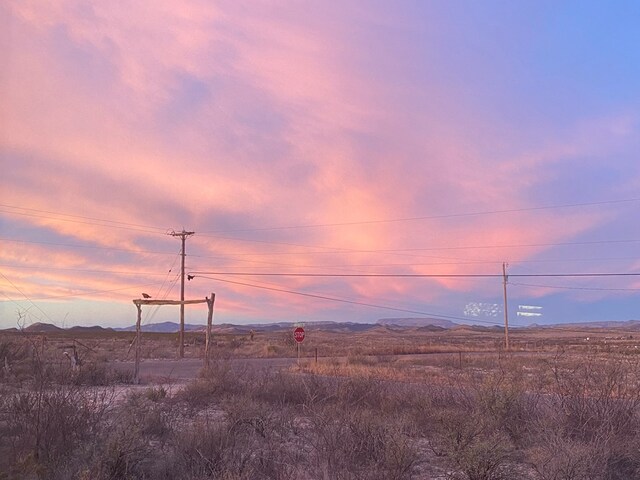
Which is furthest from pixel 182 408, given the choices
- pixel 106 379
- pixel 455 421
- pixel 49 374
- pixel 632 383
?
pixel 632 383

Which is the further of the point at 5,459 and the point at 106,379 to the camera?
the point at 106,379

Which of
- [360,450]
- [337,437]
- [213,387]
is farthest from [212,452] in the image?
[213,387]

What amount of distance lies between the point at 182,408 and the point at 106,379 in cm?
900

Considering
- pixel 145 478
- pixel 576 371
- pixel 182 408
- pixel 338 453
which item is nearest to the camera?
pixel 145 478

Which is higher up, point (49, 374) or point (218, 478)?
point (49, 374)

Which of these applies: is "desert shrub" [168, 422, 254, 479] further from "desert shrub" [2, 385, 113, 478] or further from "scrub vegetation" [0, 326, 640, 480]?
"desert shrub" [2, 385, 113, 478]

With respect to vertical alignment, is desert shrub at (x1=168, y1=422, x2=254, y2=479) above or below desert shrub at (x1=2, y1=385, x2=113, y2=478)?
below

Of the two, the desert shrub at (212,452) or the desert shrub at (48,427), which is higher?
the desert shrub at (48,427)

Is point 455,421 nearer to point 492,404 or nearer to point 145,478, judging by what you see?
point 492,404

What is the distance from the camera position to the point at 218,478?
301 inches

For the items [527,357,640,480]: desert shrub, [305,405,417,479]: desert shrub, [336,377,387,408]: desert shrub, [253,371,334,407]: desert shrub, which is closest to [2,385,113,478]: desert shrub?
[305,405,417,479]: desert shrub

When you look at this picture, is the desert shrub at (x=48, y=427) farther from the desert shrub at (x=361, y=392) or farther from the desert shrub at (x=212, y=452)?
the desert shrub at (x=361, y=392)

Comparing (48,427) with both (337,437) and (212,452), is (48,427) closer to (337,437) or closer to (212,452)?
(212,452)

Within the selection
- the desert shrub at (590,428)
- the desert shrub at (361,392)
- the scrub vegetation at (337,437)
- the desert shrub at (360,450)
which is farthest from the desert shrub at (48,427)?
the desert shrub at (590,428)
